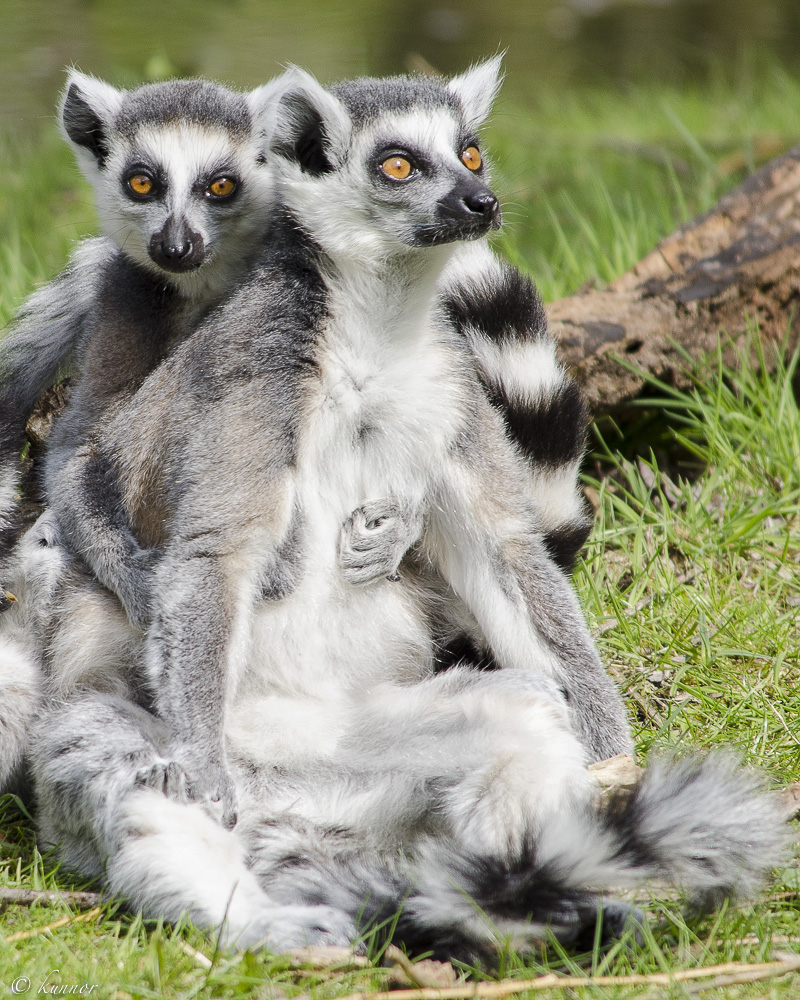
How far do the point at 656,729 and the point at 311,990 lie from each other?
4.46 ft

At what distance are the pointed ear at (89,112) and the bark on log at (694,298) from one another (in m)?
1.68

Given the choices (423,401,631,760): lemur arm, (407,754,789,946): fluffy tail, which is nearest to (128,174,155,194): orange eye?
(423,401,631,760): lemur arm

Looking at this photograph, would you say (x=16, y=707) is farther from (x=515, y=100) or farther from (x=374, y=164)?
(x=515, y=100)

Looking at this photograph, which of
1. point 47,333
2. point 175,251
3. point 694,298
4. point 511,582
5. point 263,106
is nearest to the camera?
point 511,582

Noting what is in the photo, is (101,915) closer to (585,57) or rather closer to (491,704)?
(491,704)

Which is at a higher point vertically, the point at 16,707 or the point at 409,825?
the point at 16,707

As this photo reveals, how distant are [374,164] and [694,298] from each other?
5.98ft

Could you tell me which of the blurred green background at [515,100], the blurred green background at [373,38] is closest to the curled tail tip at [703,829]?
the blurred green background at [515,100]

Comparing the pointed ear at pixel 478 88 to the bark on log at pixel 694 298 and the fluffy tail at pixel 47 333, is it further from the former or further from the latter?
the fluffy tail at pixel 47 333

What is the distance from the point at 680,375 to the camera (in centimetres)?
426

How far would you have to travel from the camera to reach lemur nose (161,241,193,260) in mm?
3004

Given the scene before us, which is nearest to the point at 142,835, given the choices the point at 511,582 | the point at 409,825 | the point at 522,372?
the point at 409,825

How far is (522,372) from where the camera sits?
10.3 feet

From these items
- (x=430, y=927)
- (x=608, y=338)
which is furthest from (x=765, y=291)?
(x=430, y=927)
